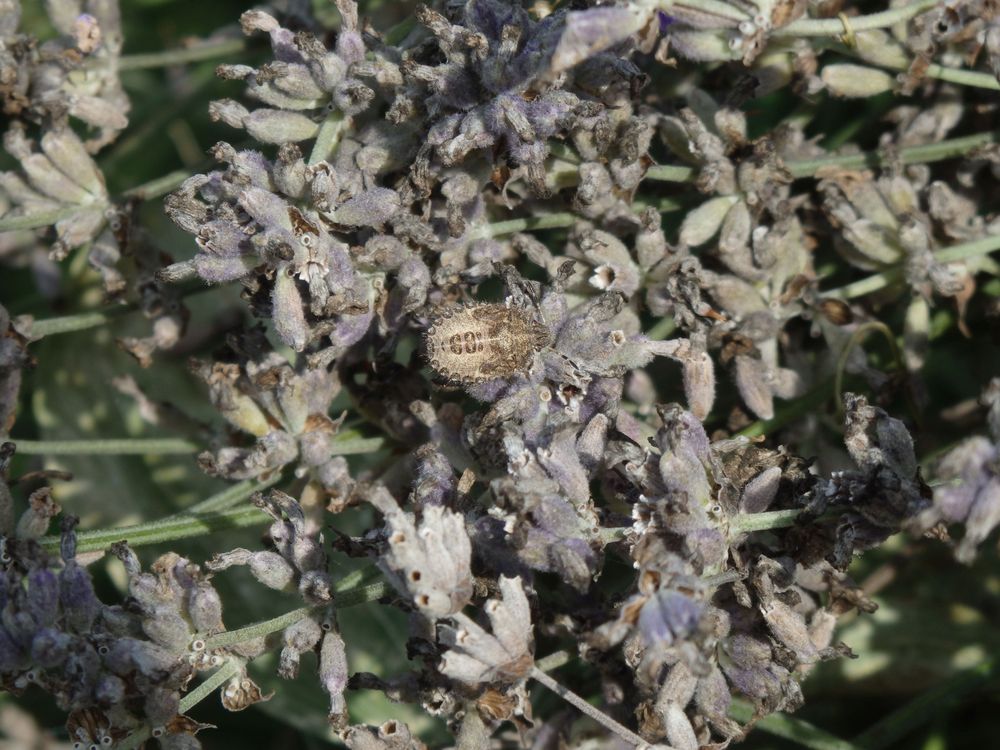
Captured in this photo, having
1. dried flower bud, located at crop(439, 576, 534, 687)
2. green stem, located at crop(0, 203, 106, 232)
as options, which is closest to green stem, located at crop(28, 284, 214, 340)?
green stem, located at crop(0, 203, 106, 232)

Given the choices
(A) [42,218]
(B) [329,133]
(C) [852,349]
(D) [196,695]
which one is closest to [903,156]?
(C) [852,349]

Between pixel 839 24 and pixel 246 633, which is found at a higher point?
pixel 839 24

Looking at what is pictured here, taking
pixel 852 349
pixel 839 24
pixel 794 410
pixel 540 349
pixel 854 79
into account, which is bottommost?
pixel 794 410

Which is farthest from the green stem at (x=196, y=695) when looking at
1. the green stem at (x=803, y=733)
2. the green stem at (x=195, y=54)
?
the green stem at (x=195, y=54)

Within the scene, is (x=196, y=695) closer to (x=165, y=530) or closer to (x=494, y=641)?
(x=165, y=530)

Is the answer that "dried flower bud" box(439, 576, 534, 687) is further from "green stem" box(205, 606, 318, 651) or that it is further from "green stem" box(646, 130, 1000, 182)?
"green stem" box(646, 130, 1000, 182)

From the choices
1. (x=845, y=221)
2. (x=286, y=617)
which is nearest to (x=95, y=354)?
(x=286, y=617)
